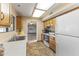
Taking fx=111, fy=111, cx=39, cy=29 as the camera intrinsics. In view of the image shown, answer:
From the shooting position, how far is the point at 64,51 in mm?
2514

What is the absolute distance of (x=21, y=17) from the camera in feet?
22.0

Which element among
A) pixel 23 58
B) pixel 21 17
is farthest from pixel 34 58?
pixel 21 17

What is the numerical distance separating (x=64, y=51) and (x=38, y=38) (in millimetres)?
4795

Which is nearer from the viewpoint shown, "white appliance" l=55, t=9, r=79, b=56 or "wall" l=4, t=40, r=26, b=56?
"wall" l=4, t=40, r=26, b=56

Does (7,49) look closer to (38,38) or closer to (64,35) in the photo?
(64,35)

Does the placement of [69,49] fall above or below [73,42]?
below

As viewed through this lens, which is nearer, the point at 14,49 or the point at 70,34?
the point at 14,49

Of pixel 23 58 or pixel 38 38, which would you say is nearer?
pixel 23 58

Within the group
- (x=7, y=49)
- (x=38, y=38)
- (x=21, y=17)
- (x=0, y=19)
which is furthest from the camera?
(x=38, y=38)

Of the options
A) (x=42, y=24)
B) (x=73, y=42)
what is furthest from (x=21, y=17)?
(x=73, y=42)

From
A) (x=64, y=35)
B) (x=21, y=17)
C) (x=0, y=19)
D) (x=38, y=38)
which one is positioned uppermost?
(x=21, y=17)

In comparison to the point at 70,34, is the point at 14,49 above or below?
below

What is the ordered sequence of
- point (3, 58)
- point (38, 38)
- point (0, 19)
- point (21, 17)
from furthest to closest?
point (38, 38)
point (21, 17)
point (0, 19)
point (3, 58)

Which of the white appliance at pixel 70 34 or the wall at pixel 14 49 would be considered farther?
the white appliance at pixel 70 34
